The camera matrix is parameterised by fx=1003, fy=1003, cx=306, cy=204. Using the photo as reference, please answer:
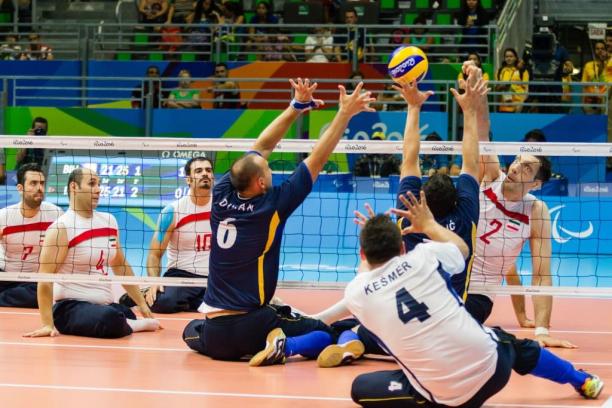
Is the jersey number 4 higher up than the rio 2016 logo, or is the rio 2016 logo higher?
the jersey number 4

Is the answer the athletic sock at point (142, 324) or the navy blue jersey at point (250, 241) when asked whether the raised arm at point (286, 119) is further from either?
the athletic sock at point (142, 324)

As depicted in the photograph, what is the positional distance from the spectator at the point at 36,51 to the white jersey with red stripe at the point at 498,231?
13.6m

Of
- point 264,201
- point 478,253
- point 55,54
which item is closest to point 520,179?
point 478,253

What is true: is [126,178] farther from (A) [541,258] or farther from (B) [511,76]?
(A) [541,258]

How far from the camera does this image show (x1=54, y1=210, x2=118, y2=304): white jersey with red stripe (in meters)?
8.38

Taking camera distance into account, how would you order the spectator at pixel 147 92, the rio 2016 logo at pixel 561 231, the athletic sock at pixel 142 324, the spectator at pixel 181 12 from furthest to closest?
the spectator at pixel 181 12, the spectator at pixel 147 92, the rio 2016 logo at pixel 561 231, the athletic sock at pixel 142 324

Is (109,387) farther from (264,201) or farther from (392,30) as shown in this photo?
(392,30)

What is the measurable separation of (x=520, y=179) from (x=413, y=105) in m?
1.83

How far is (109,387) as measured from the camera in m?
6.40

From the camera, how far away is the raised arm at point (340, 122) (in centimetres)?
680

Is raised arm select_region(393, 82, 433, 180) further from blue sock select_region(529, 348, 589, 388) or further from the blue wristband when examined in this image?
blue sock select_region(529, 348, 589, 388)

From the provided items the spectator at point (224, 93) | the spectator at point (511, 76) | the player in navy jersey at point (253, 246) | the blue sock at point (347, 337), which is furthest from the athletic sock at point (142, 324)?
the spectator at point (224, 93)

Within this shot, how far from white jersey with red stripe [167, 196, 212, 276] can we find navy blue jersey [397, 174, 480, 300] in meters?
3.27

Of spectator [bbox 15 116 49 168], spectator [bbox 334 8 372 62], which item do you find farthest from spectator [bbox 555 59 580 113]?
spectator [bbox 15 116 49 168]
